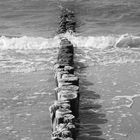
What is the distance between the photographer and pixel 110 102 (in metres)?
7.04

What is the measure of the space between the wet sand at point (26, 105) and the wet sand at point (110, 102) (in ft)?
1.88

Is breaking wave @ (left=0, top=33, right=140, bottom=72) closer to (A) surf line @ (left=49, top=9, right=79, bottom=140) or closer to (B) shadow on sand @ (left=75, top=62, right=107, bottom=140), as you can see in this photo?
(A) surf line @ (left=49, top=9, right=79, bottom=140)

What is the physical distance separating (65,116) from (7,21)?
13221 millimetres

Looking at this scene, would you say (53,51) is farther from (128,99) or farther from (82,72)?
(128,99)

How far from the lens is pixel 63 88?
620 centimetres

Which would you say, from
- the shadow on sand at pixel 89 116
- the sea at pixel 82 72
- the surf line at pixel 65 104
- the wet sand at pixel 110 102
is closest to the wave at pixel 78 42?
the sea at pixel 82 72

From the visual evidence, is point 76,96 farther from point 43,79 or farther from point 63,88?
point 43,79

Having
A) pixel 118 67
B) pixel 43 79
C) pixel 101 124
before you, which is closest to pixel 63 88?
pixel 101 124

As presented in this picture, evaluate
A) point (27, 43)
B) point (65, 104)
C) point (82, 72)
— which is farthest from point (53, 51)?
point (65, 104)

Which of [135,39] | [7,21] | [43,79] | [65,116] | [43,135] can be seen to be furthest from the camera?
[7,21]

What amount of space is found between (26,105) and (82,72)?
2.52m

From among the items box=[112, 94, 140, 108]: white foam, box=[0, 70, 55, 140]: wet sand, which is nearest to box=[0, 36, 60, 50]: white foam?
box=[0, 70, 55, 140]: wet sand

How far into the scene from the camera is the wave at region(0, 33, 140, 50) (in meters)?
12.7

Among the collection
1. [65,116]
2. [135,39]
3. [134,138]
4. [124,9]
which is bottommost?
[134,138]
